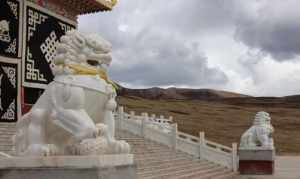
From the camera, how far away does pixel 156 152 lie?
603 inches

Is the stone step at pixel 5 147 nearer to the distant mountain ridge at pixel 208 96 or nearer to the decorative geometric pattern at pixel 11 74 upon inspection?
the decorative geometric pattern at pixel 11 74

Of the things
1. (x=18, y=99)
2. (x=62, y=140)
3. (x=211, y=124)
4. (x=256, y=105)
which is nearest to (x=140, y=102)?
(x=211, y=124)

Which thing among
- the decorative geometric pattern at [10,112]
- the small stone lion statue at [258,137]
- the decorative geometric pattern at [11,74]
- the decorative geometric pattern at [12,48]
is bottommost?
the small stone lion statue at [258,137]

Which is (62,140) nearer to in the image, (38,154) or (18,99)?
(38,154)

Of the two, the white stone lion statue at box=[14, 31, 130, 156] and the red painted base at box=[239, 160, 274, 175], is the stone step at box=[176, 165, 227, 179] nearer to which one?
the red painted base at box=[239, 160, 274, 175]

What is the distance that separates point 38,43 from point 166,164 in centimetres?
490

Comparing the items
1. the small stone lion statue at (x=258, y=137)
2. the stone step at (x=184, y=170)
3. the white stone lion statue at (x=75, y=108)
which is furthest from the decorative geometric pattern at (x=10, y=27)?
the white stone lion statue at (x=75, y=108)

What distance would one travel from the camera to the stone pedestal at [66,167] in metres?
4.48

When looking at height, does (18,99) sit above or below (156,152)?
above

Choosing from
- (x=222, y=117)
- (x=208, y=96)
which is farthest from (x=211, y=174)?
(x=208, y=96)

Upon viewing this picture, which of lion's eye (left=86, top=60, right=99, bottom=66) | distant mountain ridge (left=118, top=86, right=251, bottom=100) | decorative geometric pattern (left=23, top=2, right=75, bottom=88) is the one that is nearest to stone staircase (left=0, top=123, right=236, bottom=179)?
decorative geometric pattern (left=23, top=2, right=75, bottom=88)

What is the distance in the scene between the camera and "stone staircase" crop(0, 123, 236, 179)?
12062 mm

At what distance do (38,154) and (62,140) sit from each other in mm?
241

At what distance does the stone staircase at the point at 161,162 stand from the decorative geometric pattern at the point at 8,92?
45 cm
